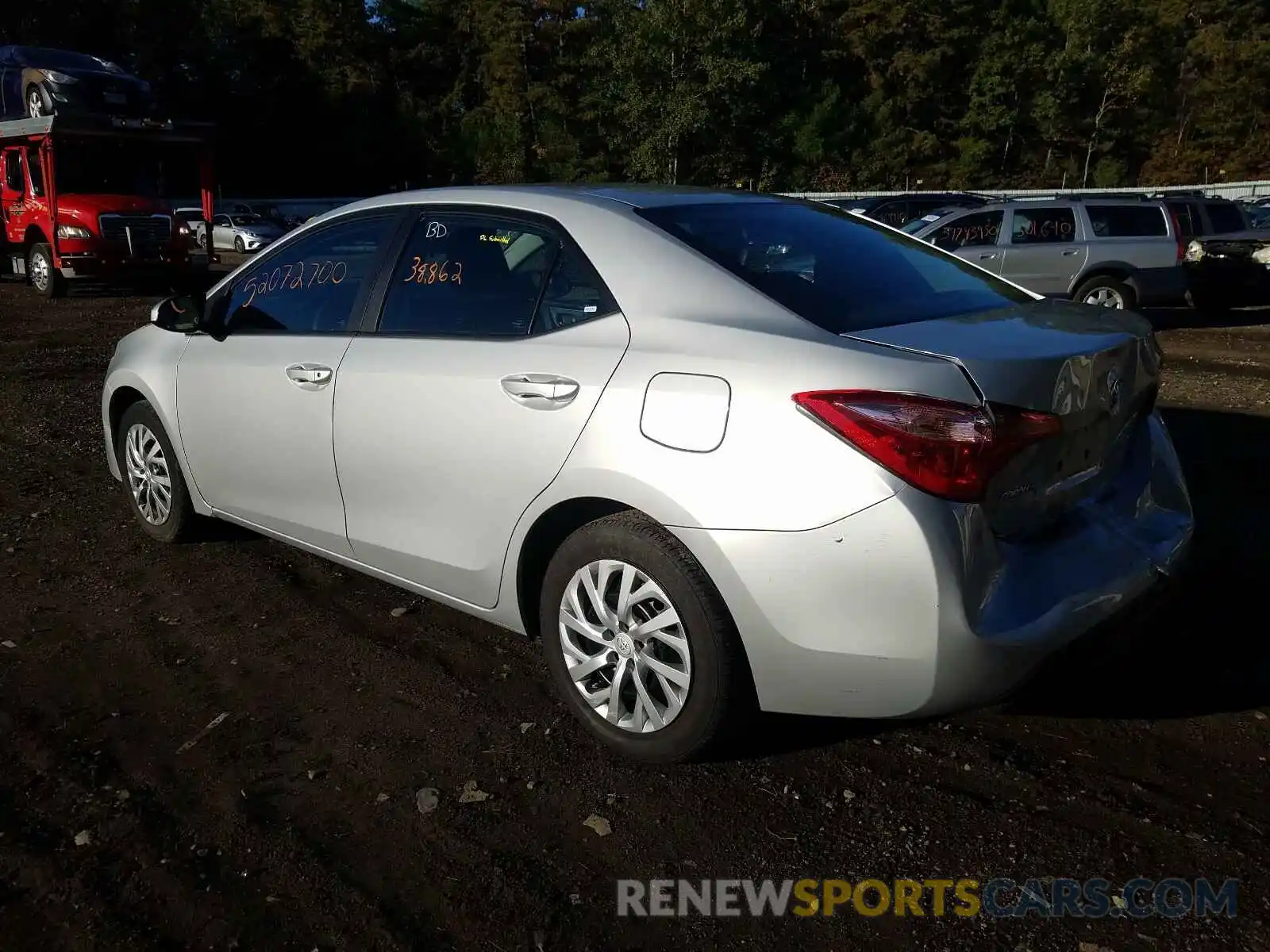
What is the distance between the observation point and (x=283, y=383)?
13.3 feet

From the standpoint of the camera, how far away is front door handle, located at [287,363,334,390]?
12.7 ft

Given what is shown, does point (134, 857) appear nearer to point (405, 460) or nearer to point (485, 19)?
point (405, 460)

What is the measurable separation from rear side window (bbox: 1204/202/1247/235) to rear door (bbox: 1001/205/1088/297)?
3.14 metres

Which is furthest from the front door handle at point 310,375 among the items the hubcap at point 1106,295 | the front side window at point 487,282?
the hubcap at point 1106,295

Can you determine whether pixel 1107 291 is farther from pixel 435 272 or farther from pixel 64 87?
pixel 64 87

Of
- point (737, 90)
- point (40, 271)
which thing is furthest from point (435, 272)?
point (737, 90)

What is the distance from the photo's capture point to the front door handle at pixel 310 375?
3861 mm

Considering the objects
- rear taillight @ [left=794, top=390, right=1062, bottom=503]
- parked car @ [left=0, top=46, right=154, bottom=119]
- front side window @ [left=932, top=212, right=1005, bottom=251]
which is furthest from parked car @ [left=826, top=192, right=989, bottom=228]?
rear taillight @ [left=794, top=390, right=1062, bottom=503]

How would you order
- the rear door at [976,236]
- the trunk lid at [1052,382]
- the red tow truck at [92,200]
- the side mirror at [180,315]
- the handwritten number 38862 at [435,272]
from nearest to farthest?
the trunk lid at [1052,382], the handwritten number 38862 at [435,272], the side mirror at [180,315], the rear door at [976,236], the red tow truck at [92,200]

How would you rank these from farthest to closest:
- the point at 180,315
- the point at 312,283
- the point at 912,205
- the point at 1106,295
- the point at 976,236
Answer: the point at 912,205
the point at 976,236
the point at 1106,295
the point at 180,315
the point at 312,283

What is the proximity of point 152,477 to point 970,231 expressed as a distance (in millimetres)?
11942

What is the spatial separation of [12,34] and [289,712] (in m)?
57.7

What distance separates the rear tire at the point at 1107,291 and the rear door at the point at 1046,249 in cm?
20

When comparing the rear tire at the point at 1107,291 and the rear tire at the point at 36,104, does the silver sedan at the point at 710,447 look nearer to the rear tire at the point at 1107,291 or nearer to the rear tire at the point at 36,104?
the rear tire at the point at 1107,291
